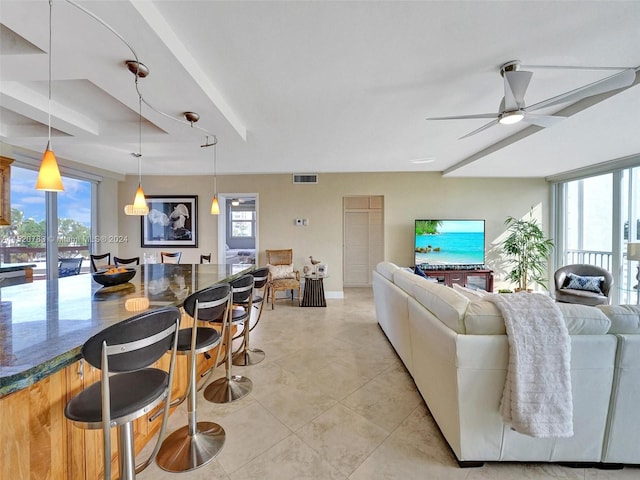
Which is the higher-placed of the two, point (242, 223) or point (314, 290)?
point (242, 223)

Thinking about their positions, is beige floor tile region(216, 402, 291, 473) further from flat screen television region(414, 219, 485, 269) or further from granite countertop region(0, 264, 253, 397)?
flat screen television region(414, 219, 485, 269)

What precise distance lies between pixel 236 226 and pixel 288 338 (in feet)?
23.9

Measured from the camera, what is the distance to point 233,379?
7.77ft

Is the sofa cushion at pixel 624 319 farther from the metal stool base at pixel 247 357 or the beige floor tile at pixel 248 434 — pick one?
the metal stool base at pixel 247 357

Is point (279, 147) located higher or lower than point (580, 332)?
higher

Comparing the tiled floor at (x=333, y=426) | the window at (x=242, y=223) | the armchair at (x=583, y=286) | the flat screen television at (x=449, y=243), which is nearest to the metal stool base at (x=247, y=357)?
the tiled floor at (x=333, y=426)

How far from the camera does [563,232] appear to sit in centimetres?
527

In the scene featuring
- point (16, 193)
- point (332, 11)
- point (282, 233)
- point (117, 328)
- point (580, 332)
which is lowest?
point (580, 332)

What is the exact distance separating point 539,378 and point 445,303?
0.55 metres

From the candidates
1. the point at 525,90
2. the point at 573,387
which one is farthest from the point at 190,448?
the point at 525,90

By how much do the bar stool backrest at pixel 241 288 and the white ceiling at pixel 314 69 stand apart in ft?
4.95

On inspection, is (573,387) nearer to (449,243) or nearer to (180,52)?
(180,52)

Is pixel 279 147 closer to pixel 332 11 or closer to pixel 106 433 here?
pixel 332 11

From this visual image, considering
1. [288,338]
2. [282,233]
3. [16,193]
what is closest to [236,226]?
[282,233]
